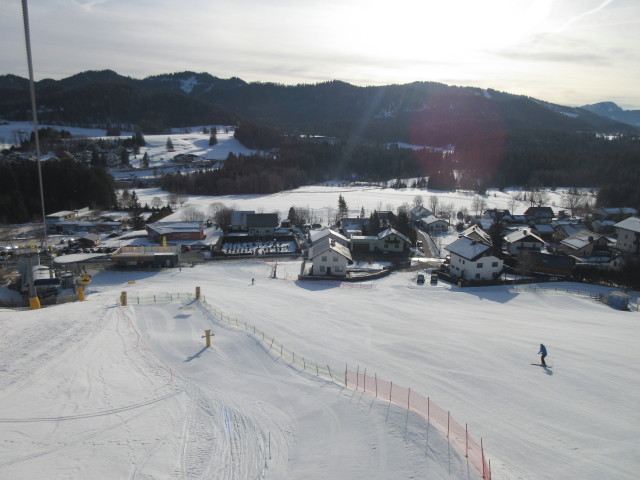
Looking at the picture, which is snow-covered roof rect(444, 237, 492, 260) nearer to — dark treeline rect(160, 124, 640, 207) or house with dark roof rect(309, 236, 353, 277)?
house with dark roof rect(309, 236, 353, 277)

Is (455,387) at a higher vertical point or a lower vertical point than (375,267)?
higher

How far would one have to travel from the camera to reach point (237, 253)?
29.8 m

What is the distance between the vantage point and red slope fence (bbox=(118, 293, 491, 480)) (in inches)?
270

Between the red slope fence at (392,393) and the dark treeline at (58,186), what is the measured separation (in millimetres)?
42616

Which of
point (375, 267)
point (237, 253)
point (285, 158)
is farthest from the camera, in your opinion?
point (285, 158)

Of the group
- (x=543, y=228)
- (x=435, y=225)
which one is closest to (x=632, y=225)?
(x=543, y=228)

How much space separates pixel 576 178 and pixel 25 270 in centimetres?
8040

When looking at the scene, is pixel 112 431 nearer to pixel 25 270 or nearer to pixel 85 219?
pixel 25 270

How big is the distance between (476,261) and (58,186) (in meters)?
47.7

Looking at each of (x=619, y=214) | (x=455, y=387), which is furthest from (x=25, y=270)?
(x=619, y=214)

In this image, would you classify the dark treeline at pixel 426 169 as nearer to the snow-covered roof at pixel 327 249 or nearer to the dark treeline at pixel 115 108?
the snow-covered roof at pixel 327 249

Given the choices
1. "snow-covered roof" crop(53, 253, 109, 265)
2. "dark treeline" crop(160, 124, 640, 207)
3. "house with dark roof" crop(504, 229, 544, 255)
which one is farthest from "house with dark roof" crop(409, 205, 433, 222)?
"snow-covered roof" crop(53, 253, 109, 265)

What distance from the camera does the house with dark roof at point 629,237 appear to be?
29.5 m

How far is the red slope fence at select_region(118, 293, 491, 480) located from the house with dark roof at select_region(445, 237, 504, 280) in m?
15.4
